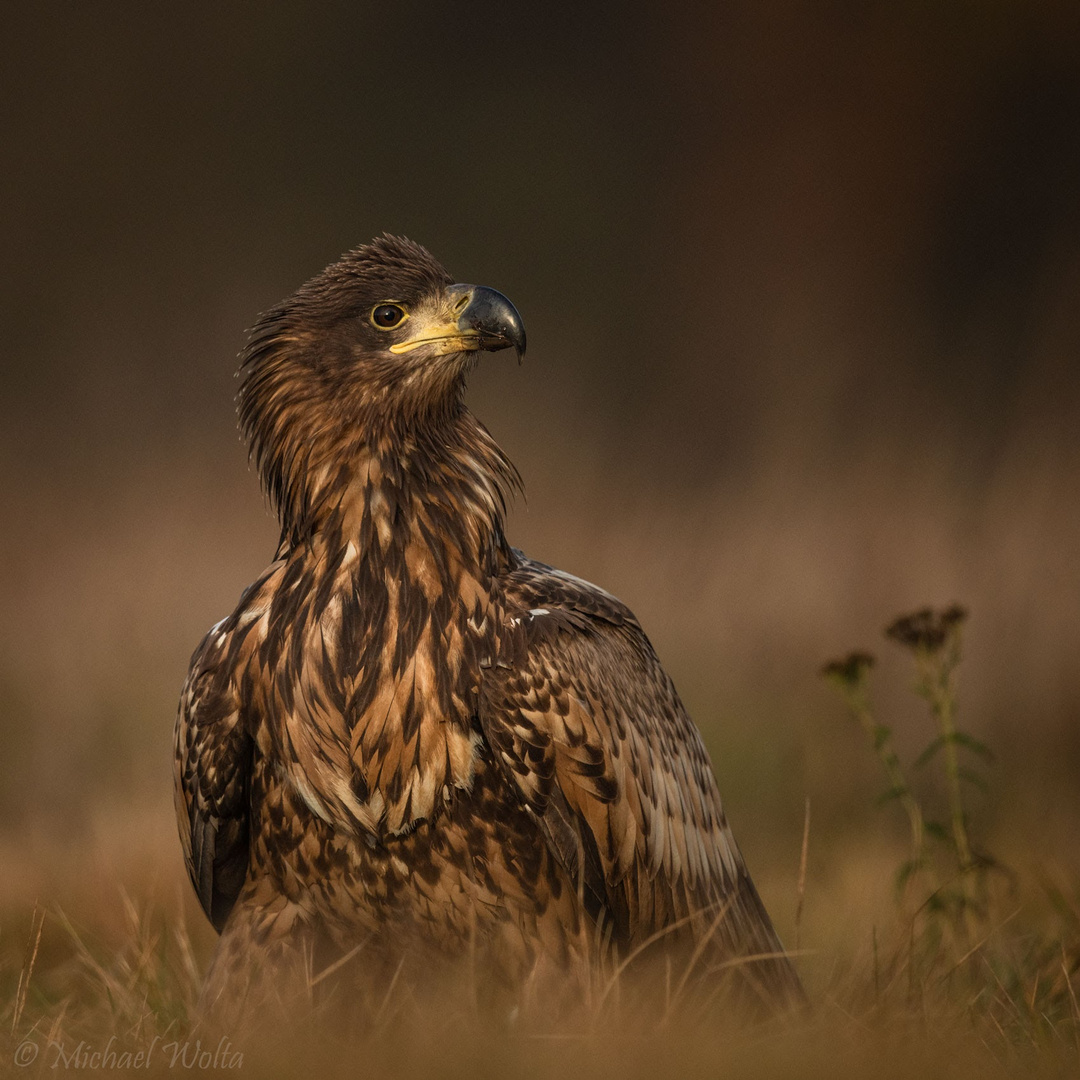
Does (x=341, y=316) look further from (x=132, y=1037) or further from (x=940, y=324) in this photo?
(x=940, y=324)

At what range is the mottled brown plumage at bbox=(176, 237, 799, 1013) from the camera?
11.3 feet

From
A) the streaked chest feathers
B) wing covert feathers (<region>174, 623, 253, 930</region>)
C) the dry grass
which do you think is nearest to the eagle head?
the streaked chest feathers

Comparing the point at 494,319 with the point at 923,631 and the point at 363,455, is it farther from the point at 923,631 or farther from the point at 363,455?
the point at 923,631

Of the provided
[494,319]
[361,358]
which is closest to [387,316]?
[361,358]

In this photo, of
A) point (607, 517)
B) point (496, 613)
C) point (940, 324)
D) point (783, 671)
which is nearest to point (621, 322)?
point (940, 324)

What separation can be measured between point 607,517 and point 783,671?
1508 mm

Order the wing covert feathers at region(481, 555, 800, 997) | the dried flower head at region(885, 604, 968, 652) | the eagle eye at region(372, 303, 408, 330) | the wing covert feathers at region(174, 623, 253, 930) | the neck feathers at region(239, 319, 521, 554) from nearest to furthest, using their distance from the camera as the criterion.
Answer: the wing covert feathers at region(481, 555, 800, 997) < the wing covert feathers at region(174, 623, 253, 930) < the neck feathers at region(239, 319, 521, 554) < the eagle eye at region(372, 303, 408, 330) < the dried flower head at region(885, 604, 968, 652)

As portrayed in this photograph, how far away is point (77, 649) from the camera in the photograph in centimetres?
802

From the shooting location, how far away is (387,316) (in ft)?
12.4

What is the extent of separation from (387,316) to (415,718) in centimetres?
105

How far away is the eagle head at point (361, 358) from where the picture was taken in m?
3.73

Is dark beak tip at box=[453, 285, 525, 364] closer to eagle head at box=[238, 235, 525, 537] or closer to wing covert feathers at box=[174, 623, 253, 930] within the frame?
eagle head at box=[238, 235, 525, 537]

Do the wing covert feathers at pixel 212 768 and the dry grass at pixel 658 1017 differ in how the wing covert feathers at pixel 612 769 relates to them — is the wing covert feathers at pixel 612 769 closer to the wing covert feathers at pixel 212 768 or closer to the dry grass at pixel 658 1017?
the dry grass at pixel 658 1017

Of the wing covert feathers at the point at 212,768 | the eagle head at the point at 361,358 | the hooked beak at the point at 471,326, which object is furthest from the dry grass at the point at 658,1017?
the hooked beak at the point at 471,326
